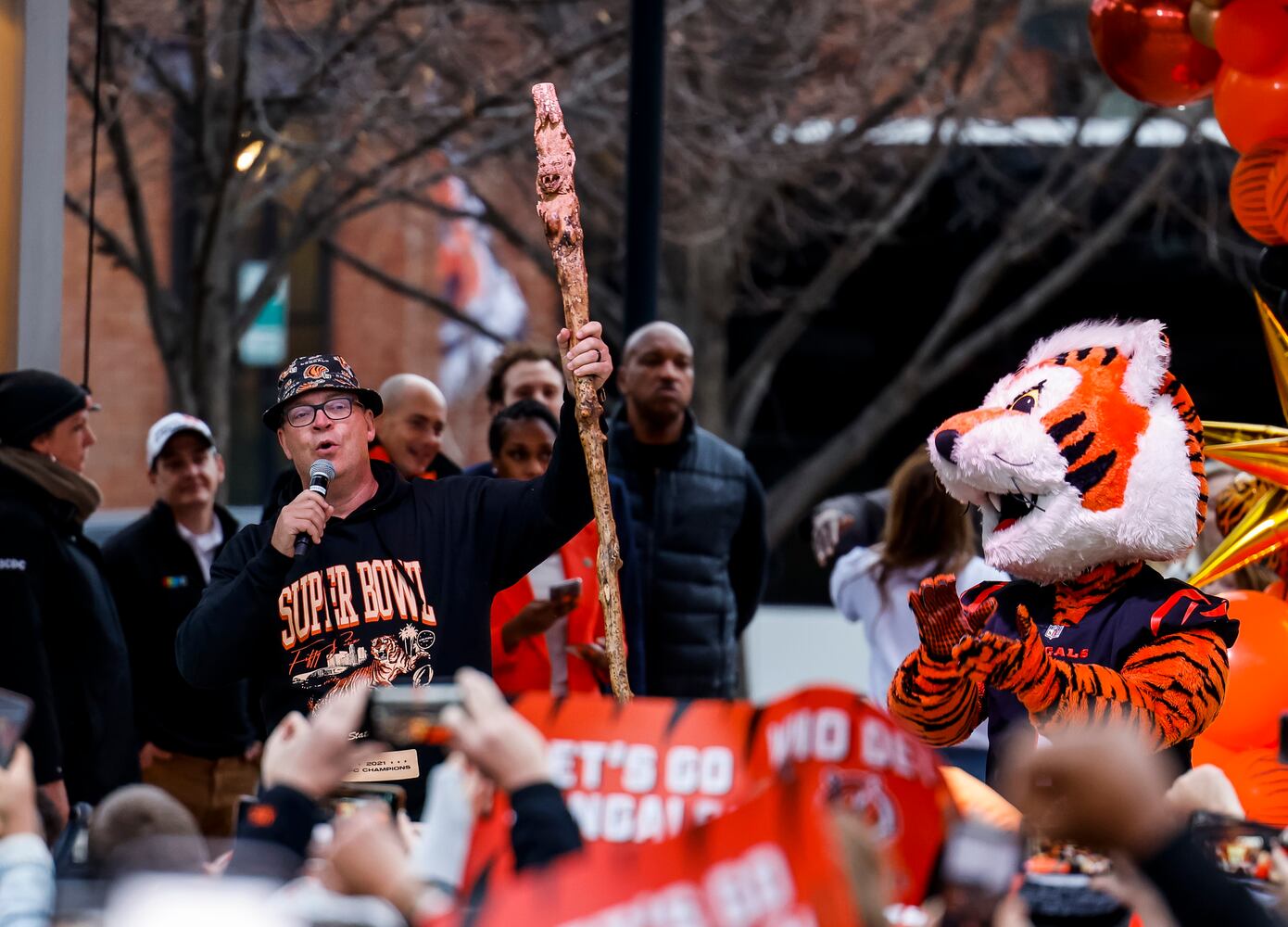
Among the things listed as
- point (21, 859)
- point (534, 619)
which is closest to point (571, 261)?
point (534, 619)

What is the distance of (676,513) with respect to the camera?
215 inches

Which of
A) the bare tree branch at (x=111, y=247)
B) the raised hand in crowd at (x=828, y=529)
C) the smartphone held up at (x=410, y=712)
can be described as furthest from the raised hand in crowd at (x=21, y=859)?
the bare tree branch at (x=111, y=247)

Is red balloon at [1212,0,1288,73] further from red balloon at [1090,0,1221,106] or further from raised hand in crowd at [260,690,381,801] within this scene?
raised hand in crowd at [260,690,381,801]

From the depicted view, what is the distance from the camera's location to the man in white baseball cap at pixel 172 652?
217 inches

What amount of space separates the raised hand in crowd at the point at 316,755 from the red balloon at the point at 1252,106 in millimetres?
3114

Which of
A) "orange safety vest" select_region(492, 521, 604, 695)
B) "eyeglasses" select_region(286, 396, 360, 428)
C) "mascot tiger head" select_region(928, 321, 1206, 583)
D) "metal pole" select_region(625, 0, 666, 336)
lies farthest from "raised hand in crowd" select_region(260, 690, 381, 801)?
"metal pole" select_region(625, 0, 666, 336)

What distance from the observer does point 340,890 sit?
77.3 inches

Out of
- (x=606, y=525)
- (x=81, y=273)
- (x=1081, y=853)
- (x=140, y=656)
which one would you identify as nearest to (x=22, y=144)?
(x=140, y=656)

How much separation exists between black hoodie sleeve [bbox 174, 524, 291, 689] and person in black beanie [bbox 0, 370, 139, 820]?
1.53m

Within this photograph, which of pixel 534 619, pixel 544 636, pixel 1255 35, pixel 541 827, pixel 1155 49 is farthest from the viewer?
pixel 544 636

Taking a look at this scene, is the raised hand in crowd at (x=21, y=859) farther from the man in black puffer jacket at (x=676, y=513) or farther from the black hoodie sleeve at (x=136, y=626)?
the black hoodie sleeve at (x=136, y=626)

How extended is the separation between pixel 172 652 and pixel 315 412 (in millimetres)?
2222

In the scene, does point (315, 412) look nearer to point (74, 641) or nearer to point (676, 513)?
point (74, 641)

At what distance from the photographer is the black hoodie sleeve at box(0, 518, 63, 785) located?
4555mm
